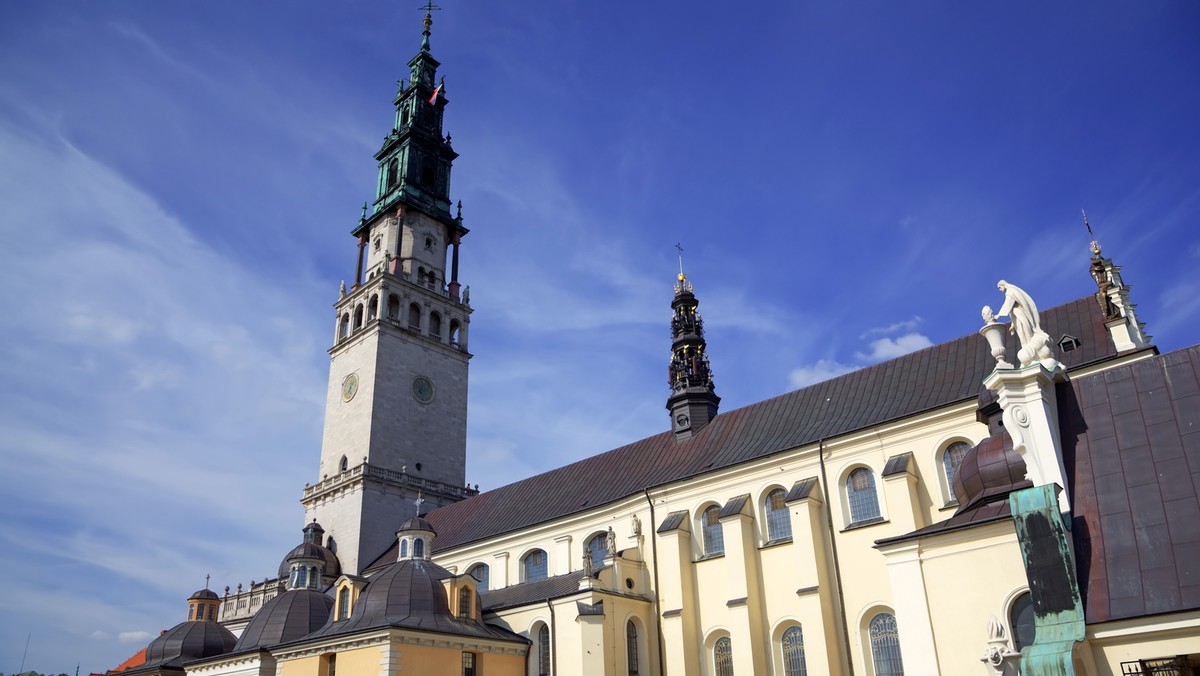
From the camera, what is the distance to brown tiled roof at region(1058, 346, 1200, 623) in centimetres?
1233

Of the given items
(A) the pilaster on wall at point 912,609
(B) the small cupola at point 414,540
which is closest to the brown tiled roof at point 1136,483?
(A) the pilaster on wall at point 912,609

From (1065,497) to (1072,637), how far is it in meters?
2.60

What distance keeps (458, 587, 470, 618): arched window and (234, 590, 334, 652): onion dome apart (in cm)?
781

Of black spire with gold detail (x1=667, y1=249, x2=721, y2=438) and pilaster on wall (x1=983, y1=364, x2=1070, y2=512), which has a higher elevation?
black spire with gold detail (x1=667, y1=249, x2=721, y2=438)

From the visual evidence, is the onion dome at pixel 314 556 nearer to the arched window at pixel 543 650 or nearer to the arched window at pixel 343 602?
the arched window at pixel 343 602

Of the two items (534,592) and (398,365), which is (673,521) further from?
(398,365)

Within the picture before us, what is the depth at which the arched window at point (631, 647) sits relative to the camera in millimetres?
27766

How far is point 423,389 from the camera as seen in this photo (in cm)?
4834

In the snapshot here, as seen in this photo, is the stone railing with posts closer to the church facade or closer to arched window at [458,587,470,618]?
the church facade

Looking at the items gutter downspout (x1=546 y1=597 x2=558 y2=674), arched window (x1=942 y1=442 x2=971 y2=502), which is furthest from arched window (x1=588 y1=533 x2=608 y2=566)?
arched window (x1=942 y1=442 x2=971 y2=502)

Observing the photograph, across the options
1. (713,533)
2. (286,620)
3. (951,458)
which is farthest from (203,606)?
(951,458)

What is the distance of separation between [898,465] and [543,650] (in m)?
13.3

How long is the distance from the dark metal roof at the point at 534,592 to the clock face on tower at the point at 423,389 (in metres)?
15.9

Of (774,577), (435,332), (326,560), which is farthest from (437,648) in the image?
(435,332)
